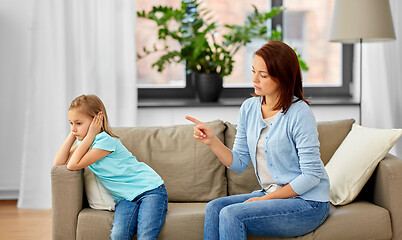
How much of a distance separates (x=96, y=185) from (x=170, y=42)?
1.82 metres

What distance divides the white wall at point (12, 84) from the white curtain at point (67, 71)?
0.69 feet

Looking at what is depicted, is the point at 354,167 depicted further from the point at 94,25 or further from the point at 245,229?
the point at 94,25

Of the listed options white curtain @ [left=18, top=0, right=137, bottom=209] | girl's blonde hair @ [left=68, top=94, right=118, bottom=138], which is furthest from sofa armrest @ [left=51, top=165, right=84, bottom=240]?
white curtain @ [left=18, top=0, right=137, bottom=209]

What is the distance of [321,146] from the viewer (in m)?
2.67

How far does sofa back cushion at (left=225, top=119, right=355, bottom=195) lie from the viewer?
2.63 metres

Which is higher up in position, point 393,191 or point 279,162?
point 279,162

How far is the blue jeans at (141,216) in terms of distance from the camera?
2.17 m

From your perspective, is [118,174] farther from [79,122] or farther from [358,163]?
[358,163]

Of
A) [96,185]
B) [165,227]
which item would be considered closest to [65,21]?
[96,185]

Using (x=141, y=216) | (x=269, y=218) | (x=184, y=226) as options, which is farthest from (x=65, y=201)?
(x=269, y=218)

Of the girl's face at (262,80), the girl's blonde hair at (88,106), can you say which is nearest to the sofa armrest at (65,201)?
the girl's blonde hair at (88,106)

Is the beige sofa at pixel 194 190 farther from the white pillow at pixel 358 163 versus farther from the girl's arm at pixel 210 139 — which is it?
the girl's arm at pixel 210 139

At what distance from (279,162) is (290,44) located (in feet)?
6.57

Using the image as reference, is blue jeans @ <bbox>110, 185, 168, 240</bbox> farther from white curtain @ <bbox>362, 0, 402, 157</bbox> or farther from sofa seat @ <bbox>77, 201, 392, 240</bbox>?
white curtain @ <bbox>362, 0, 402, 157</bbox>
